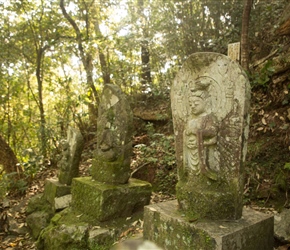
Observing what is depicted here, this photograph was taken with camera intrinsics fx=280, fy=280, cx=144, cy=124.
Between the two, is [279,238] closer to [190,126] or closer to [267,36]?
[190,126]

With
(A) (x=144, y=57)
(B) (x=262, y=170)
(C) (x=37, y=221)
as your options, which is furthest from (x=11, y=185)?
(B) (x=262, y=170)

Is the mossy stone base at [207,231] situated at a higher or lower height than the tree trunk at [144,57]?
lower

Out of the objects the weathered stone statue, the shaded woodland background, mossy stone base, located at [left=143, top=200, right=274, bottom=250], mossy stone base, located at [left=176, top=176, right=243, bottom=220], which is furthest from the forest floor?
→ mossy stone base, located at [left=176, top=176, right=243, bottom=220]

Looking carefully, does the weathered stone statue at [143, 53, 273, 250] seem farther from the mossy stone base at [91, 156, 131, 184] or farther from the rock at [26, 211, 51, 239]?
the rock at [26, 211, 51, 239]

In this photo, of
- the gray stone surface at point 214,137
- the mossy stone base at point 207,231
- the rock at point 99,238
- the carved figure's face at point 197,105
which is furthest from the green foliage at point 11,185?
the carved figure's face at point 197,105

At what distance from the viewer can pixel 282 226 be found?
10.7 ft

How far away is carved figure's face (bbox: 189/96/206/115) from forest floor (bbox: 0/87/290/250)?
1766 mm

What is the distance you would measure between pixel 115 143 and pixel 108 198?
0.83 meters

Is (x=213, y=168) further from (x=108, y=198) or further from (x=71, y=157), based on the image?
(x=71, y=157)

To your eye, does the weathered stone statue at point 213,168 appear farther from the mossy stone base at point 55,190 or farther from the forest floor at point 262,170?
the mossy stone base at point 55,190

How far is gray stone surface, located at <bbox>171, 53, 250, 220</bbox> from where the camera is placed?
2604 mm

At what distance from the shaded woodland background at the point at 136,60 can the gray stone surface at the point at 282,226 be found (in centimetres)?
174

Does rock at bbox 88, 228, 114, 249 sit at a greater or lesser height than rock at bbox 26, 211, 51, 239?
greater

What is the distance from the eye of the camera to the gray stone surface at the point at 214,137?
2604 mm
